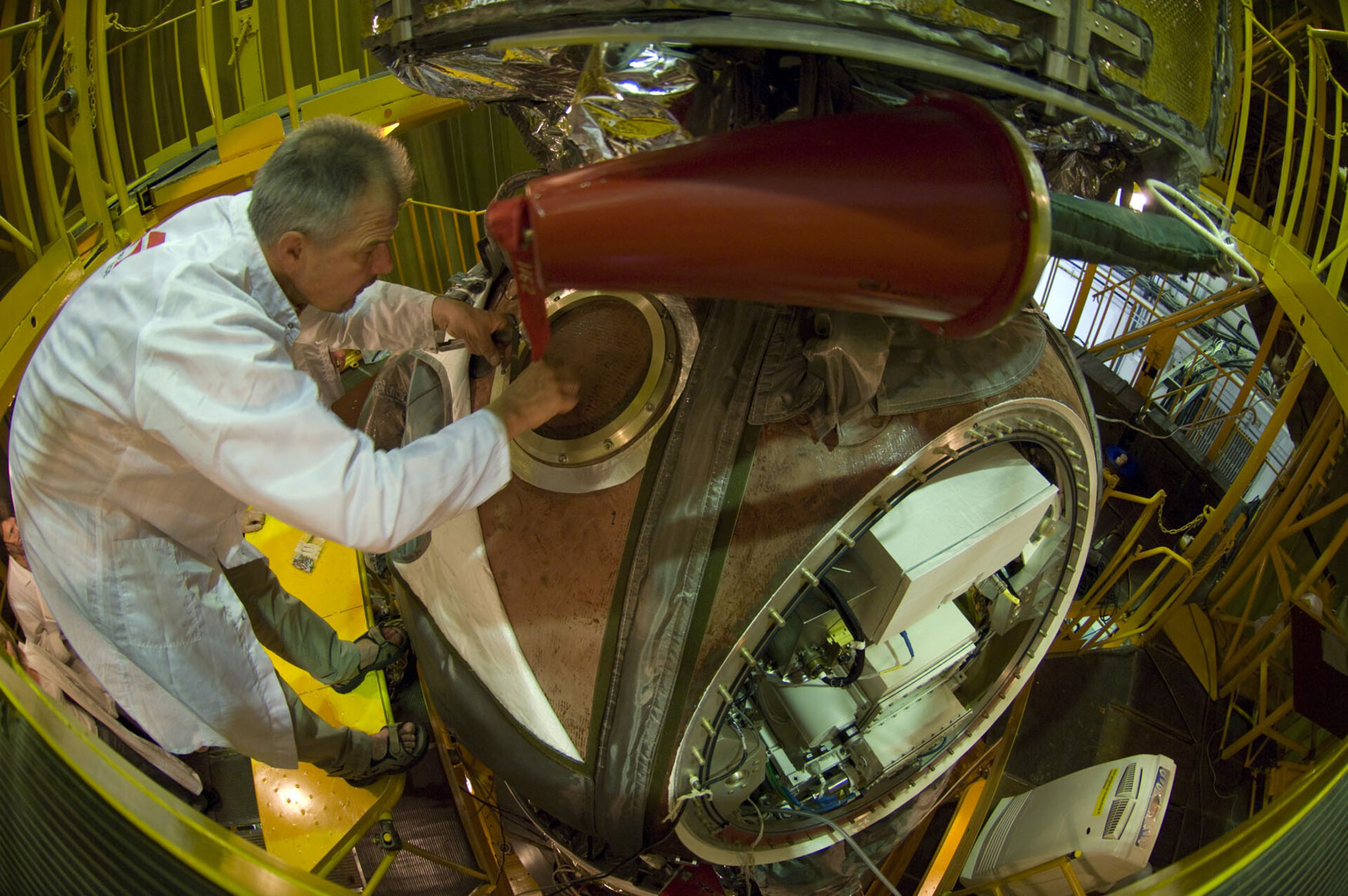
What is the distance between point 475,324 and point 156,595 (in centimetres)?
113

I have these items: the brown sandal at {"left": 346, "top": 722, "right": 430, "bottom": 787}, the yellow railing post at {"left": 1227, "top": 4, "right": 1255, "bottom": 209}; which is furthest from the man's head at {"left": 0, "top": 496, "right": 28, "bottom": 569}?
the yellow railing post at {"left": 1227, "top": 4, "right": 1255, "bottom": 209}

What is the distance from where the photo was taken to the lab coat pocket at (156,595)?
6.92 ft

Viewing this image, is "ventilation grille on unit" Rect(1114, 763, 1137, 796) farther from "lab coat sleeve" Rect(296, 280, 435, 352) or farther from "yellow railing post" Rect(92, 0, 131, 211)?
"yellow railing post" Rect(92, 0, 131, 211)

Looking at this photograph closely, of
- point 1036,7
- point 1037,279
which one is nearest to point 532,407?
point 1037,279

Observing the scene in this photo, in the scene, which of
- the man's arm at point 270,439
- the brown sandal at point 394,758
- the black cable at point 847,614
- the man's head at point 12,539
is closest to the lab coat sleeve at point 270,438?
the man's arm at point 270,439

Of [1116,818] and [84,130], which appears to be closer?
[1116,818]

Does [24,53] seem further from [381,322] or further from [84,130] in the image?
[381,322]

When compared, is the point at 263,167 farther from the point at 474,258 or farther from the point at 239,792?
the point at 474,258

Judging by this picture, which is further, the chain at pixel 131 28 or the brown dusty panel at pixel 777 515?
the chain at pixel 131 28

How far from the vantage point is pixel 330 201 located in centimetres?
165

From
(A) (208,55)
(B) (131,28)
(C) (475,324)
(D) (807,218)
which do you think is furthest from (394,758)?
(B) (131,28)

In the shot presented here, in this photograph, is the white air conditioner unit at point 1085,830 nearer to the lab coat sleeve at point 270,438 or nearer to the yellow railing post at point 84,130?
the lab coat sleeve at point 270,438

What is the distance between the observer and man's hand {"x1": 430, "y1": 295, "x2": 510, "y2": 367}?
2.26 meters

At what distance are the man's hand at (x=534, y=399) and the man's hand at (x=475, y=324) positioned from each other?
49 centimetres
